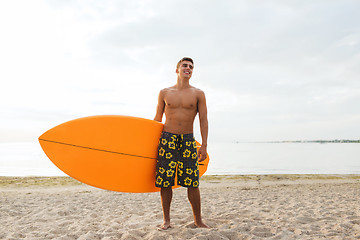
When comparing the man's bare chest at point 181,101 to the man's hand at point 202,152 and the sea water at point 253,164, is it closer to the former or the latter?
the man's hand at point 202,152

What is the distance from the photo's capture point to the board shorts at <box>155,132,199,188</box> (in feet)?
8.40

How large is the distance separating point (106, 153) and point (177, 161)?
2.64 ft

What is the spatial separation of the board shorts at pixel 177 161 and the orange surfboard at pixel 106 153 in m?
0.23

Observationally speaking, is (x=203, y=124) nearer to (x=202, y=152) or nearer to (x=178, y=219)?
(x=202, y=152)

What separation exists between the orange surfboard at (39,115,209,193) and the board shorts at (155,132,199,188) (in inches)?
9.1

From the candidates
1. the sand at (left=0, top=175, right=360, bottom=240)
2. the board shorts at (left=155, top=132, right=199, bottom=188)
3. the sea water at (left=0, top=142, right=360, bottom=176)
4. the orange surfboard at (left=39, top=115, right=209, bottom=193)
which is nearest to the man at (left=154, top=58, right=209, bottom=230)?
the board shorts at (left=155, top=132, right=199, bottom=188)

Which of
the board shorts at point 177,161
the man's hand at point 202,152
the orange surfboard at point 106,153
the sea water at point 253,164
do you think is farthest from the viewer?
the sea water at point 253,164

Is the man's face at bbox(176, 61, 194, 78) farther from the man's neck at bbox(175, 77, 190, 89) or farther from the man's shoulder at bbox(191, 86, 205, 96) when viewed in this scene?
the man's shoulder at bbox(191, 86, 205, 96)

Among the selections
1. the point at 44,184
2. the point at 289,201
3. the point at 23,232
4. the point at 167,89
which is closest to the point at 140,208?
the point at 23,232

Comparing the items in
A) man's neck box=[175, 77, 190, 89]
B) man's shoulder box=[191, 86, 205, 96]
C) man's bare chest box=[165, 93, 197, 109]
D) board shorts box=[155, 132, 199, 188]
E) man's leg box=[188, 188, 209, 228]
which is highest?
man's neck box=[175, 77, 190, 89]

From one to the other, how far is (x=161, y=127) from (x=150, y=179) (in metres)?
0.58

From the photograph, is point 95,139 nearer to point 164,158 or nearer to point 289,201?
point 164,158

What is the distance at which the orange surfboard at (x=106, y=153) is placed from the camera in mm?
2789

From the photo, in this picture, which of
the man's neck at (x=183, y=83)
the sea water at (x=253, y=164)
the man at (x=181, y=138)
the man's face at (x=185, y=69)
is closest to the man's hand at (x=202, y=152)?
the man at (x=181, y=138)
